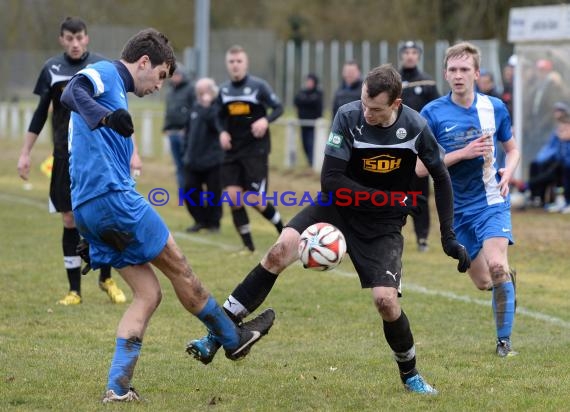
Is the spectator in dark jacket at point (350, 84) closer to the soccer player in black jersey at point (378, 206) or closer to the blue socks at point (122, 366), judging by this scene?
the soccer player in black jersey at point (378, 206)

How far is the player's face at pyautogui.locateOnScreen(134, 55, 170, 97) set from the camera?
222 inches

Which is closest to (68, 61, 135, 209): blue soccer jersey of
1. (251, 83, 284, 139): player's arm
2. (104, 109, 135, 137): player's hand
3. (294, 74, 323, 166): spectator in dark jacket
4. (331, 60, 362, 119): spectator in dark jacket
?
(104, 109, 135, 137): player's hand

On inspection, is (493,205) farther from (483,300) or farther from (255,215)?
(255,215)

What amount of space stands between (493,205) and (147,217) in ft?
9.44

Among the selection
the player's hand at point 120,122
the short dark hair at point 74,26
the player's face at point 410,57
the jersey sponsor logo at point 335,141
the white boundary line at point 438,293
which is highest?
the short dark hair at point 74,26

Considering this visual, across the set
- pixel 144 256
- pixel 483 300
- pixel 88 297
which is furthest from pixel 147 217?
pixel 483 300

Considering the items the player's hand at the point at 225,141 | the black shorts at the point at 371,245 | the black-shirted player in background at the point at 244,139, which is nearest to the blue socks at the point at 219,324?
the black shorts at the point at 371,245

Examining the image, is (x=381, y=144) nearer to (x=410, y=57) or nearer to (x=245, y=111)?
(x=245, y=111)

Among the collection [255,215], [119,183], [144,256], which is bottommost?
[255,215]

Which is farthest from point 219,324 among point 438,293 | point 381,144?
point 438,293

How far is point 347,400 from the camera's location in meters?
5.93

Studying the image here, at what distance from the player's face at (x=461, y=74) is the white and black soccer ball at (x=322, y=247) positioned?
199 centimetres

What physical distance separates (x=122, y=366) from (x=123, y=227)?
0.77 meters

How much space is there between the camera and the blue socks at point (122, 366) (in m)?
5.68
